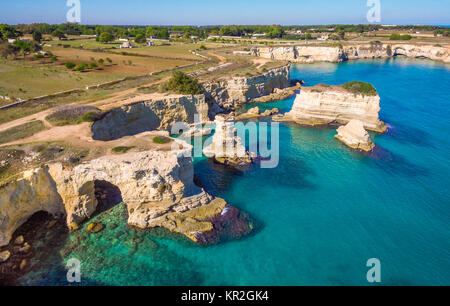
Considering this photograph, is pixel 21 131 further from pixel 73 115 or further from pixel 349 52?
pixel 349 52


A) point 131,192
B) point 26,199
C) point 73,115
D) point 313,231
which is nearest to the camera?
point 26,199

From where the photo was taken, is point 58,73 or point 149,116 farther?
point 58,73

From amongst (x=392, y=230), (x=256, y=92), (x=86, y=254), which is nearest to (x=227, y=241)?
(x=86, y=254)

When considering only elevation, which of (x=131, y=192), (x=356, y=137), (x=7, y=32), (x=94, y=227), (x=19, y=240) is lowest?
(x=19, y=240)

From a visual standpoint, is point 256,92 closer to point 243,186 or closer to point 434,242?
point 243,186

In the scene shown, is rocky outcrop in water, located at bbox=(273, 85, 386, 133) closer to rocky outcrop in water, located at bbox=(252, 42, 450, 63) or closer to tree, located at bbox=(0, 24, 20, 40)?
rocky outcrop in water, located at bbox=(252, 42, 450, 63)

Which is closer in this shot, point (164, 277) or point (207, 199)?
point (164, 277)

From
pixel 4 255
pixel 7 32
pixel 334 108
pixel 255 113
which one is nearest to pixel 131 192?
pixel 4 255
